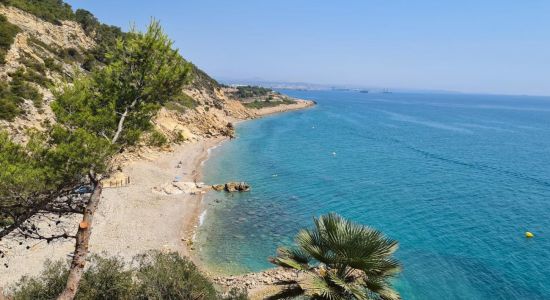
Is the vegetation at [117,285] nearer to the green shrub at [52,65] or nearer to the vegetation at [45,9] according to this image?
the green shrub at [52,65]

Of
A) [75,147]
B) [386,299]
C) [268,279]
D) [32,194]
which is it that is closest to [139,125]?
[75,147]

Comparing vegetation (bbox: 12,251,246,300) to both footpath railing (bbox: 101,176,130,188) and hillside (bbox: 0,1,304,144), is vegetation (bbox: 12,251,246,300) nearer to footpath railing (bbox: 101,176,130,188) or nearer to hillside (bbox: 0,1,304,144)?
hillside (bbox: 0,1,304,144)

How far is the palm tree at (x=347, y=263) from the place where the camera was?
9.25 metres

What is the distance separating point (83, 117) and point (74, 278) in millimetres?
5341

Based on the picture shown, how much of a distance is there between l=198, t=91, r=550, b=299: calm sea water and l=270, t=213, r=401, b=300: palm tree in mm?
16163

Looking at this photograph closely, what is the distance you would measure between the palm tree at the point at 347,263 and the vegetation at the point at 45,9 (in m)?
65.8

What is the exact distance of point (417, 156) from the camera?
226 feet

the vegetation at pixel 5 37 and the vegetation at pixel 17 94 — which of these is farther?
the vegetation at pixel 5 37

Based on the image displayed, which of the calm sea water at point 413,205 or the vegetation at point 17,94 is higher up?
the vegetation at point 17,94

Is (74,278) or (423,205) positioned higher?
(74,278)

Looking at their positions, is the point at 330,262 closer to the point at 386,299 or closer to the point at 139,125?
the point at 386,299

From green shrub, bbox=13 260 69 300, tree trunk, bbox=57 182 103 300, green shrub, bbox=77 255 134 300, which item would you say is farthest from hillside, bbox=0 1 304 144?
green shrub, bbox=77 255 134 300

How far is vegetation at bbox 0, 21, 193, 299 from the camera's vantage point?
11977 mm

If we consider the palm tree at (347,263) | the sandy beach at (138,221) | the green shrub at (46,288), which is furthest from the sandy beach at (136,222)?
the palm tree at (347,263)
